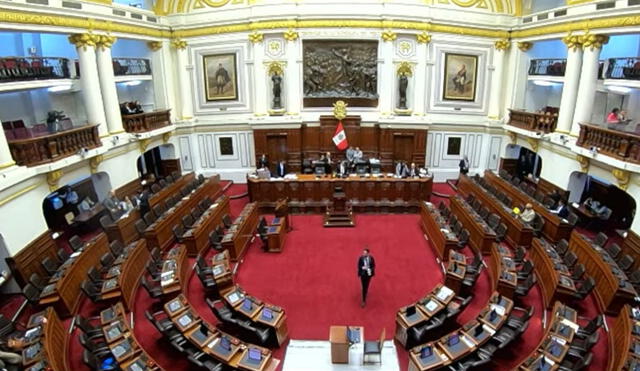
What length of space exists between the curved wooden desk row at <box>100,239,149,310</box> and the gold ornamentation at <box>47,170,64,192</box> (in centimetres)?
318

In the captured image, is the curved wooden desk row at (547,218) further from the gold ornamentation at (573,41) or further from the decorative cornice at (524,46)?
the decorative cornice at (524,46)

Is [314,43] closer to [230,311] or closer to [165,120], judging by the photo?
[165,120]

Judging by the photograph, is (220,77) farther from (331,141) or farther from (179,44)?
(331,141)

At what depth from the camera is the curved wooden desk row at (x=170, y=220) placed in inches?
469

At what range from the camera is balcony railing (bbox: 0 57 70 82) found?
11703 mm

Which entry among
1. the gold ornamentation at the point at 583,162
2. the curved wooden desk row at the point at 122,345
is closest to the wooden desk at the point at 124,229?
the curved wooden desk row at the point at 122,345

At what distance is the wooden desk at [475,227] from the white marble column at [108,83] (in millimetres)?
13063

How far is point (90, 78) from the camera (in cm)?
1360

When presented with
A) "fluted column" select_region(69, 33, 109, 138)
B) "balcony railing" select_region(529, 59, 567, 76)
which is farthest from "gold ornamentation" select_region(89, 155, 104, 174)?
"balcony railing" select_region(529, 59, 567, 76)

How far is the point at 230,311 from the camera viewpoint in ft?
28.2

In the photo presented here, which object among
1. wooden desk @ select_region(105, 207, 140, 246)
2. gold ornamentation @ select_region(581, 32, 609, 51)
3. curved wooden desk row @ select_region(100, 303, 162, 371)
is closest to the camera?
curved wooden desk row @ select_region(100, 303, 162, 371)

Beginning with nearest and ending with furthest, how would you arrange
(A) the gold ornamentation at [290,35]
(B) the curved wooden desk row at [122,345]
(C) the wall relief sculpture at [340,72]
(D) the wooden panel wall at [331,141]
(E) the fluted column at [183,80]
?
(B) the curved wooden desk row at [122,345]
(A) the gold ornamentation at [290,35]
(C) the wall relief sculpture at [340,72]
(E) the fluted column at [183,80]
(D) the wooden panel wall at [331,141]

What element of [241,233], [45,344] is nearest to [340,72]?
[241,233]

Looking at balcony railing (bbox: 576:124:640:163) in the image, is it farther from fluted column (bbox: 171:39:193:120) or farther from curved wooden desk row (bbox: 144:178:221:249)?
fluted column (bbox: 171:39:193:120)
